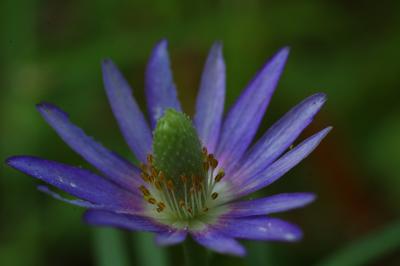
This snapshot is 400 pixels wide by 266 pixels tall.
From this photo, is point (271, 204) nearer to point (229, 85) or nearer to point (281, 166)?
point (281, 166)

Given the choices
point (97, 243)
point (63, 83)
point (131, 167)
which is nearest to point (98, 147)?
point (131, 167)

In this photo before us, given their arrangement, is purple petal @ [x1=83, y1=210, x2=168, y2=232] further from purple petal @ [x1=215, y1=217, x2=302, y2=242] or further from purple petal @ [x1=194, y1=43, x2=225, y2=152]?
purple petal @ [x1=194, y1=43, x2=225, y2=152]

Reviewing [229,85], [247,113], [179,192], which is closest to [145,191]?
[179,192]

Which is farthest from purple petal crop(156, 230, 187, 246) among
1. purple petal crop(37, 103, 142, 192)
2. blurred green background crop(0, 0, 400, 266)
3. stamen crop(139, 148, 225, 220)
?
blurred green background crop(0, 0, 400, 266)

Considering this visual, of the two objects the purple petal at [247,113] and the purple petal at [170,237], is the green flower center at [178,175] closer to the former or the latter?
the purple petal at [247,113]

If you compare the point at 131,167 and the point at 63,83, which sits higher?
the point at 63,83

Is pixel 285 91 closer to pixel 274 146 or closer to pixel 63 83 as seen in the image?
pixel 63 83

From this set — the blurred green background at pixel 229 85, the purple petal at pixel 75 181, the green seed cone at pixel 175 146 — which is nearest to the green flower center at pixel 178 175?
the green seed cone at pixel 175 146
